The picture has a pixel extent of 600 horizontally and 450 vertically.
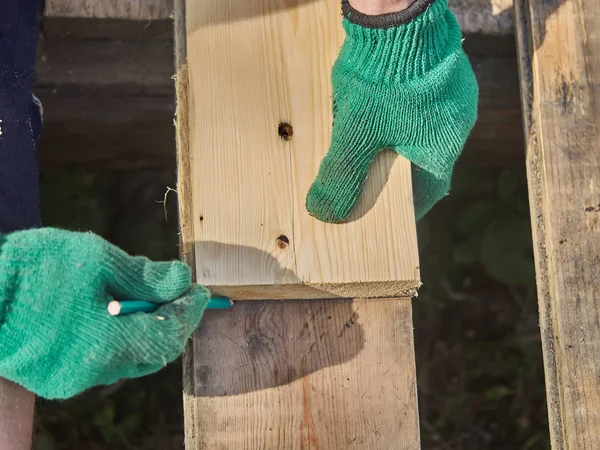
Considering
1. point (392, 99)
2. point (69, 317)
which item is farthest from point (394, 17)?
point (69, 317)

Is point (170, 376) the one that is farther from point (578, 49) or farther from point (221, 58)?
point (578, 49)

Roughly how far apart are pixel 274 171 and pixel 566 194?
70cm

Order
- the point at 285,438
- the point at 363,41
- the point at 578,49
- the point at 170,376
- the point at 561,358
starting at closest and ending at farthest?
the point at 363,41, the point at 285,438, the point at 561,358, the point at 578,49, the point at 170,376

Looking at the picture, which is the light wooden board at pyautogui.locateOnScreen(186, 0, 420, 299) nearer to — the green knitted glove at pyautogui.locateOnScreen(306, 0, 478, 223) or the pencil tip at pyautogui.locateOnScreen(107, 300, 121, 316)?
the green knitted glove at pyautogui.locateOnScreen(306, 0, 478, 223)

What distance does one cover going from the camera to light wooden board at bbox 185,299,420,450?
4.55 ft

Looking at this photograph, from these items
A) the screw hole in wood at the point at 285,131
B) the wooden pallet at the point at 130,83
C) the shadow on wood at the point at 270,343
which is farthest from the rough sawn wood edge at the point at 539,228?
the screw hole in wood at the point at 285,131

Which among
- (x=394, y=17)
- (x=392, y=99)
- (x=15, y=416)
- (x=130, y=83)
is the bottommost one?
(x=15, y=416)

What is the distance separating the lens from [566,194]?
5.28ft

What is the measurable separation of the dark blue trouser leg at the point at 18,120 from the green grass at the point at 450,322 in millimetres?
1088

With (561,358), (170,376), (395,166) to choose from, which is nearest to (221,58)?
(395,166)

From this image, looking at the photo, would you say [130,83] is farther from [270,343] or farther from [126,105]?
[270,343]

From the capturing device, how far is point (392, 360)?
1.44 metres

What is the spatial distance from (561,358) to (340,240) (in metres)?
0.60

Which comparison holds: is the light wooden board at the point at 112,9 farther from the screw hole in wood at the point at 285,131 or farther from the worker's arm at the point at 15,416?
the worker's arm at the point at 15,416
